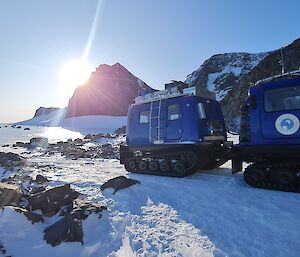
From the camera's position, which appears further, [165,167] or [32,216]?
[165,167]

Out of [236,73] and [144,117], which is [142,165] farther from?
[236,73]

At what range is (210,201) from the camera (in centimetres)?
852

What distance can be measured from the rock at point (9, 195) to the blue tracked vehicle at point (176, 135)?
6.22 metres

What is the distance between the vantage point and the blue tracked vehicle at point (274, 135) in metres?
9.18

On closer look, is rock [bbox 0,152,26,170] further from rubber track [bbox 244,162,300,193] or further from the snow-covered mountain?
rubber track [bbox 244,162,300,193]

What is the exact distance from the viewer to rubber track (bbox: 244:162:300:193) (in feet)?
29.6

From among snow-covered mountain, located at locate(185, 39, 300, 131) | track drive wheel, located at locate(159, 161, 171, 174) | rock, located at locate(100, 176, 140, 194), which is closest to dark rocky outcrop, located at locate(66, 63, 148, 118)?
snow-covered mountain, located at locate(185, 39, 300, 131)

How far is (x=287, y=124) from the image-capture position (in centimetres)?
933

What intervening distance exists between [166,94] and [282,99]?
5.55 m

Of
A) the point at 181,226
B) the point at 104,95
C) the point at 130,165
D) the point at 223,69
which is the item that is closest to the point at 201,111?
the point at 130,165

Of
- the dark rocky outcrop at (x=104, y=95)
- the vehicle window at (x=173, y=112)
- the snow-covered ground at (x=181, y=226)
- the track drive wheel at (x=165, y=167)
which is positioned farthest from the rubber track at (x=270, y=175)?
the dark rocky outcrop at (x=104, y=95)

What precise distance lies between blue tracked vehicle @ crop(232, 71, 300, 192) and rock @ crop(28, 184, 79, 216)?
240 inches

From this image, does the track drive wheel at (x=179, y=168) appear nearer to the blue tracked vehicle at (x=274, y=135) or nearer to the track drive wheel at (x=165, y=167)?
the track drive wheel at (x=165, y=167)

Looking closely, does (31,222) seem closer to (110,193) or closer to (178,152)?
(110,193)
